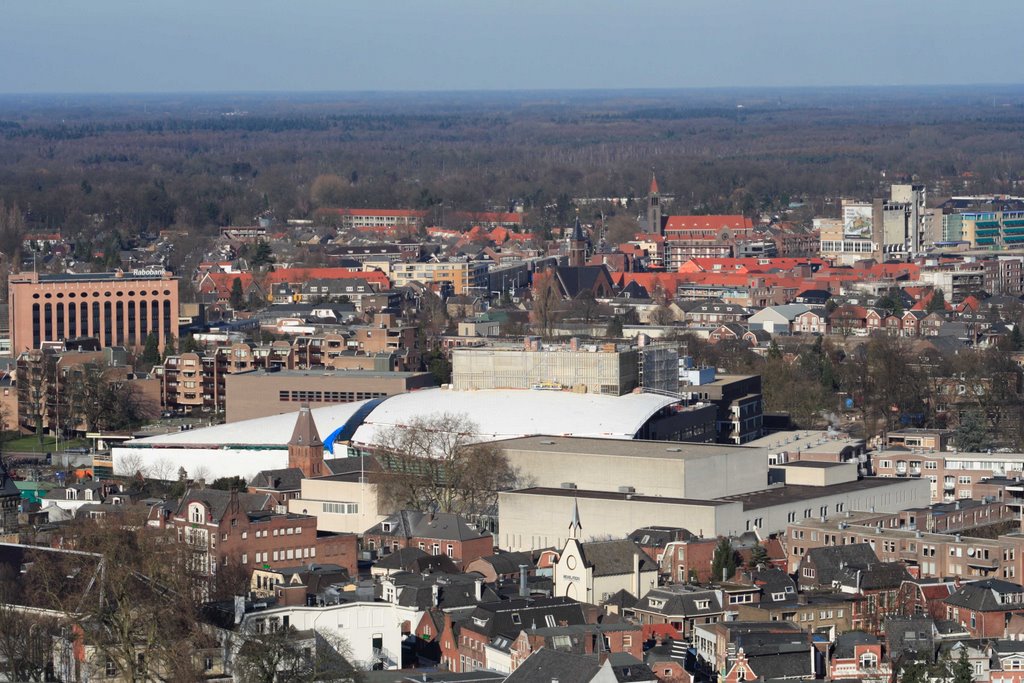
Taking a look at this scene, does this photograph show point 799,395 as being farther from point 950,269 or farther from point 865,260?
point 865,260

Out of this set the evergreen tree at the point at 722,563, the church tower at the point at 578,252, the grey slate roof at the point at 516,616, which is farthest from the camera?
the church tower at the point at 578,252

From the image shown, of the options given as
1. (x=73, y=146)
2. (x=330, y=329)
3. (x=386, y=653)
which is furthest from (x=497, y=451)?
(x=73, y=146)

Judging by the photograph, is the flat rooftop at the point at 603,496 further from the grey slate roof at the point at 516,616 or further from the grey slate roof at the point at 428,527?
the grey slate roof at the point at 516,616

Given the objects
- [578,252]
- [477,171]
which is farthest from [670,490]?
[477,171]

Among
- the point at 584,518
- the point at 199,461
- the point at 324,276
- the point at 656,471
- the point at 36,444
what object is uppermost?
the point at 656,471

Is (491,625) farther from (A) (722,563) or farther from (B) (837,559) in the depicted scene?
(B) (837,559)

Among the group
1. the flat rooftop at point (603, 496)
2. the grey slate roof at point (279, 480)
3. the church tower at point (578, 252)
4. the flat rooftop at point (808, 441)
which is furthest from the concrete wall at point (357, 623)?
the church tower at point (578, 252)
